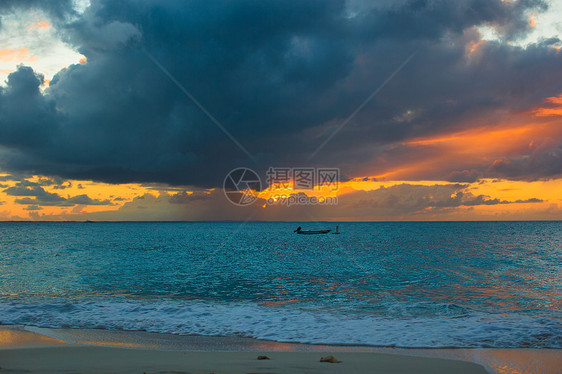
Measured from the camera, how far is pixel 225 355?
1101cm

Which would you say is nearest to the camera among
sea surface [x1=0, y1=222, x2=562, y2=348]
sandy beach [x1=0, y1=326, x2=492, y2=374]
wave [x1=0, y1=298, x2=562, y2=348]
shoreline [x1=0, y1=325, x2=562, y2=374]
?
sandy beach [x1=0, y1=326, x2=492, y2=374]

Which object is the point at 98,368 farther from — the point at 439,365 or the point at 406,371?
the point at 439,365

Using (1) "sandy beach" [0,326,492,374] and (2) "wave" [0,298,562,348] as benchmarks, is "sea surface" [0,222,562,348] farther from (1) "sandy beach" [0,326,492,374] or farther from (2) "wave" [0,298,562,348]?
(1) "sandy beach" [0,326,492,374]

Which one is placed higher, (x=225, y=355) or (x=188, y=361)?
(x=188, y=361)

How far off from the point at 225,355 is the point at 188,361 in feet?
4.20

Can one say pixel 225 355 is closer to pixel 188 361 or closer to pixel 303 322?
pixel 188 361

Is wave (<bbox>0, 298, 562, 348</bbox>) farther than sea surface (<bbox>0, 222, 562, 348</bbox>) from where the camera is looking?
No

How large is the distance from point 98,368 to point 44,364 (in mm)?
1755

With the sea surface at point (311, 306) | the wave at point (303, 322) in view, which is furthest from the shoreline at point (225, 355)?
the sea surface at point (311, 306)

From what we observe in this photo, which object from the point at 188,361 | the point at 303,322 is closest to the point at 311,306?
the point at 303,322

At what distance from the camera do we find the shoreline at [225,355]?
9508 millimetres

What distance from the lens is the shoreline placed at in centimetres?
951

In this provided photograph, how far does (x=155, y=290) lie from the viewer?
80.4 ft

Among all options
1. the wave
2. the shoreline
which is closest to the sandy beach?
the shoreline
